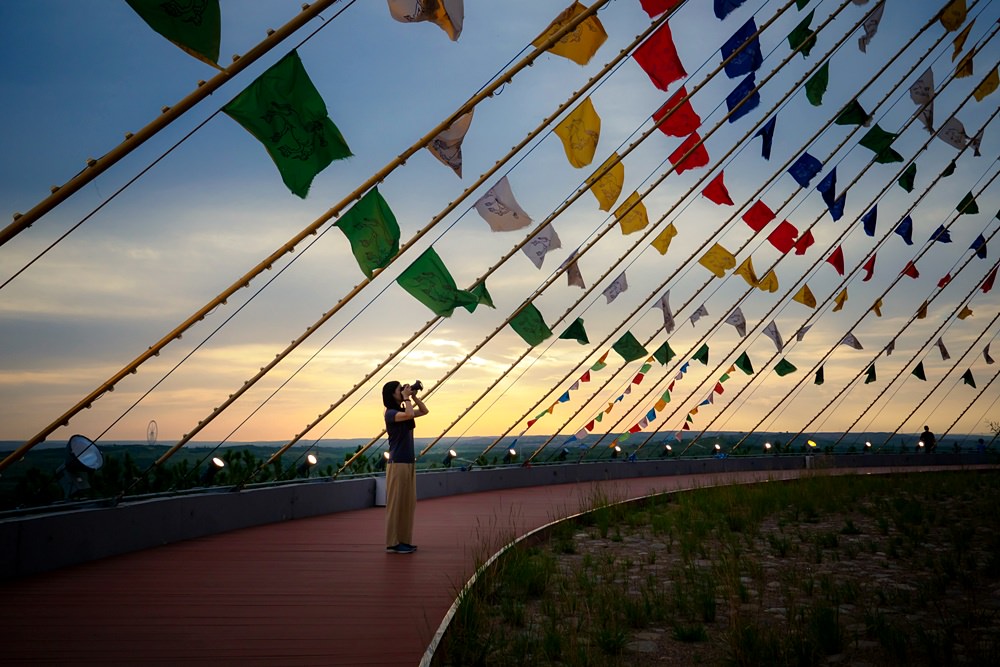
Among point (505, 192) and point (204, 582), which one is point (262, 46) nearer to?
point (204, 582)

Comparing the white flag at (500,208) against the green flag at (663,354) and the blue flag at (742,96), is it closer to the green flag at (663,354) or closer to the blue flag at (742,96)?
the blue flag at (742,96)

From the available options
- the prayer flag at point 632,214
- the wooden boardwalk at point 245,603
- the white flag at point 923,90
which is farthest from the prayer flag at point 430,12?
the white flag at point 923,90

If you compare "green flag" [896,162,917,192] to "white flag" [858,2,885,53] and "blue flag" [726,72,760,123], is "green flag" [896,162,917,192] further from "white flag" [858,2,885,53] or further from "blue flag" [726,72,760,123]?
"blue flag" [726,72,760,123]

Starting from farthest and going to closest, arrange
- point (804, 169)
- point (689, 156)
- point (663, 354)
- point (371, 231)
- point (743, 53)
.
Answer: point (663, 354) → point (804, 169) → point (689, 156) → point (743, 53) → point (371, 231)

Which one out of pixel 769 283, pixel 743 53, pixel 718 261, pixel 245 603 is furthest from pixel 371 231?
pixel 769 283

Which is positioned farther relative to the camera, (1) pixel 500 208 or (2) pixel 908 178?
(2) pixel 908 178

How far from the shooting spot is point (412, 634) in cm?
453

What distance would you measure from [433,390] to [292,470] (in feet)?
8.64

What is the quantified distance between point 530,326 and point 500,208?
345cm

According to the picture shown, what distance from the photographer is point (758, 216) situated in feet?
54.1

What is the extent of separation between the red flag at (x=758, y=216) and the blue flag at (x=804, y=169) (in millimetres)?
850

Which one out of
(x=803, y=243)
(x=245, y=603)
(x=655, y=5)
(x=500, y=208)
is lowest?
(x=245, y=603)

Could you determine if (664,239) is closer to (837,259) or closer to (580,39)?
(837,259)

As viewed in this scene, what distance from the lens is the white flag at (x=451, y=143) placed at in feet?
29.6
